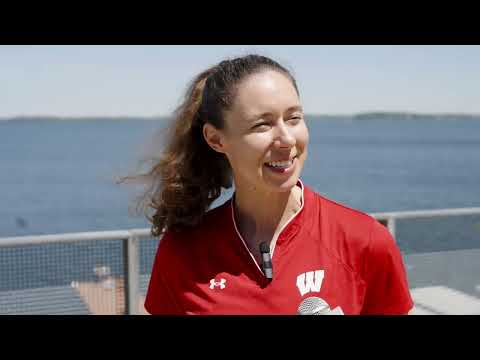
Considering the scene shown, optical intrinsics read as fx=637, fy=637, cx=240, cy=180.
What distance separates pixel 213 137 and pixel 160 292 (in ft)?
1.48

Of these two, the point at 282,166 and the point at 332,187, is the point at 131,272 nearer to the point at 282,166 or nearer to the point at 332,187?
the point at 282,166

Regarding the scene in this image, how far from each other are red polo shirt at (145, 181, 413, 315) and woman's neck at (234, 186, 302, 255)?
0.03 m

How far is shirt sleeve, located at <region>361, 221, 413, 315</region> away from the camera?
1569mm

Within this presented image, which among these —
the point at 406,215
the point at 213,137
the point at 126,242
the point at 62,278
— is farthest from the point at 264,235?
the point at 406,215

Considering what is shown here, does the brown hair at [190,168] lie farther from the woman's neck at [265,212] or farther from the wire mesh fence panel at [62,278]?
the wire mesh fence panel at [62,278]

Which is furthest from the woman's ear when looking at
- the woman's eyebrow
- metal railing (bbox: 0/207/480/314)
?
metal railing (bbox: 0/207/480/314)

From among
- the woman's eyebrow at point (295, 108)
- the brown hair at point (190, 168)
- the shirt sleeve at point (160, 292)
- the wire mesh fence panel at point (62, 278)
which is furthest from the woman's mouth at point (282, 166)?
the wire mesh fence panel at point (62, 278)

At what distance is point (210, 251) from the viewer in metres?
1.73

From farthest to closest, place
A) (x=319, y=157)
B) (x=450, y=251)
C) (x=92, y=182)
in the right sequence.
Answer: (x=319, y=157) < (x=92, y=182) < (x=450, y=251)
